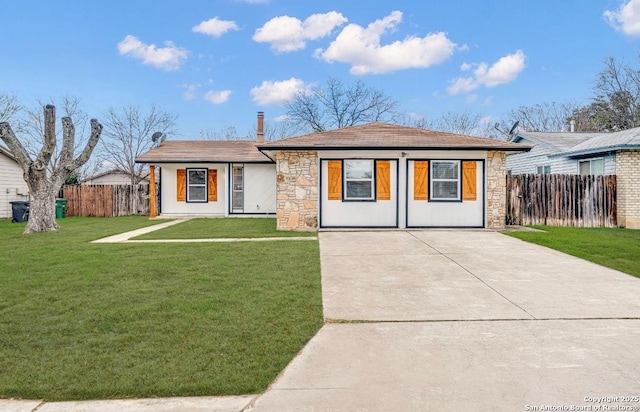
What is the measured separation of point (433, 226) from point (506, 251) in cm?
407

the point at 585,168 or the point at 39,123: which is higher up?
the point at 39,123

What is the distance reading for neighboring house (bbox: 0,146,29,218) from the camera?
2006 centimetres

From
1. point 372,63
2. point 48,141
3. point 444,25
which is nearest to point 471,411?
point 48,141

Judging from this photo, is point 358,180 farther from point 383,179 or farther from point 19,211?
point 19,211

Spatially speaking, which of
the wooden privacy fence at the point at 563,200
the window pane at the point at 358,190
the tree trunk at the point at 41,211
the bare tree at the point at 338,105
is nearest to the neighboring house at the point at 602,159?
the wooden privacy fence at the point at 563,200

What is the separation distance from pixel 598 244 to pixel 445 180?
4.34m

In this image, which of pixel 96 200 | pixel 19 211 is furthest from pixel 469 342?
pixel 96 200

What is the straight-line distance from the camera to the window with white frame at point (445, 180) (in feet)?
42.6

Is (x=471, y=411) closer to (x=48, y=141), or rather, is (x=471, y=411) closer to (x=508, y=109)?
(x=48, y=141)

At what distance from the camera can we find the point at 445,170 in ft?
42.8

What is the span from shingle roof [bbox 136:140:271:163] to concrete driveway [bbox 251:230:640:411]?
11.8 metres

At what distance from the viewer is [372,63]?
29.9 metres

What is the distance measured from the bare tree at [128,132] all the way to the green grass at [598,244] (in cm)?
2797

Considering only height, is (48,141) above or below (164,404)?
above
